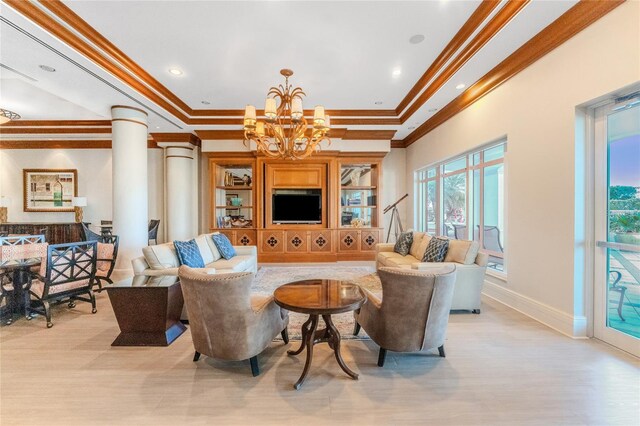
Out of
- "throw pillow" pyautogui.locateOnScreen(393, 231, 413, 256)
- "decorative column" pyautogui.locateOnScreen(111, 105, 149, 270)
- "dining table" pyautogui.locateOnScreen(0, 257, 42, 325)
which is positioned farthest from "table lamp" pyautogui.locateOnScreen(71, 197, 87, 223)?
"throw pillow" pyautogui.locateOnScreen(393, 231, 413, 256)

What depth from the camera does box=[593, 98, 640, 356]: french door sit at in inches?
92.4

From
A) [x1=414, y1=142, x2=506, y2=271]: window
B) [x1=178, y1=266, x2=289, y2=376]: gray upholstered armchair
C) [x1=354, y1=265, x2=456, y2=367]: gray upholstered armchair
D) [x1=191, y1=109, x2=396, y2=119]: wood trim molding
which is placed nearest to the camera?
[x1=178, y1=266, x2=289, y2=376]: gray upholstered armchair

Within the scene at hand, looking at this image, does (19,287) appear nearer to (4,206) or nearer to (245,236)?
(245,236)

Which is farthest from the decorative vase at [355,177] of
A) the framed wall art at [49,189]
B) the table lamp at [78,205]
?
the framed wall art at [49,189]

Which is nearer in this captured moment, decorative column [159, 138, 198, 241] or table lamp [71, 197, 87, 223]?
decorative column [159, 138, 198, 241]

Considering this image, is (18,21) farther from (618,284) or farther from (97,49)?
(618,284)

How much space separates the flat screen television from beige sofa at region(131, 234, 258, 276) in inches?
66.7

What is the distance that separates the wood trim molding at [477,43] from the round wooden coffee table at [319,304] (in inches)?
120

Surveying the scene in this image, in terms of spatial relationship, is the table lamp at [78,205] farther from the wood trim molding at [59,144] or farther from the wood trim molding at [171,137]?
the wood trim molding at [171,137]

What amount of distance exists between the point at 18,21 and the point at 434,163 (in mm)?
6293

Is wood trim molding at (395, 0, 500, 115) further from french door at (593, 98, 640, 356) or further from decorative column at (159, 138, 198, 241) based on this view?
decorative column at (159, 138, 198, 241)

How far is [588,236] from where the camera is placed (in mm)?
2666

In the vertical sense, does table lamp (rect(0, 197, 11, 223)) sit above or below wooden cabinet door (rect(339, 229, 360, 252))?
above

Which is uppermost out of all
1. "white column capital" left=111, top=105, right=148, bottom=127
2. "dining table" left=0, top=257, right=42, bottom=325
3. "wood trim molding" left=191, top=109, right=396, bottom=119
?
"wood trim molding" left=191, top=109, right=396, bottom=119
